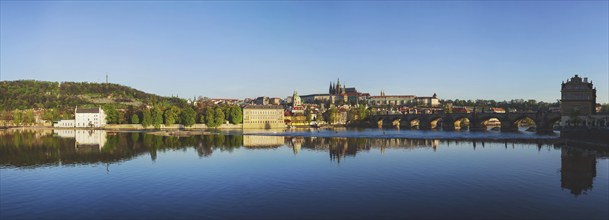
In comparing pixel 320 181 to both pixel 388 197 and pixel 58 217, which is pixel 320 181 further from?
pixel 58 217

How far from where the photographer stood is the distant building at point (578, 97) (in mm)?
96938

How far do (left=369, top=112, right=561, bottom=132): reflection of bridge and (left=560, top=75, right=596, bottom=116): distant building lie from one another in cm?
288

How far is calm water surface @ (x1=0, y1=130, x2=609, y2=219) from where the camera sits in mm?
23094

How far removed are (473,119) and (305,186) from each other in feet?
321

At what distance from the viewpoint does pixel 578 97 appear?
320 ft

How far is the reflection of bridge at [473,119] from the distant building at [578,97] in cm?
288

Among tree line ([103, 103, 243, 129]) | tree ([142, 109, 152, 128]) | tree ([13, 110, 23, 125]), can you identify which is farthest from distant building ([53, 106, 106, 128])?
tree ([142, 109, 152, 128])

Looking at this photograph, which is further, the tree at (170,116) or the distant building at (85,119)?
the distant building at (85,119)

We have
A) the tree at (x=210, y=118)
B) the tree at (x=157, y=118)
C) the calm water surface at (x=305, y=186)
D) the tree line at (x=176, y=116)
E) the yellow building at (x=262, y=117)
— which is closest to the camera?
the calm water surface at (x=305, y=186)

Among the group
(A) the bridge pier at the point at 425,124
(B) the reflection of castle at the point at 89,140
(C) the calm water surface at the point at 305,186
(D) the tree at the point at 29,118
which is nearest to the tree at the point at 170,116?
(B) the reflection of castle at the point at 89,140

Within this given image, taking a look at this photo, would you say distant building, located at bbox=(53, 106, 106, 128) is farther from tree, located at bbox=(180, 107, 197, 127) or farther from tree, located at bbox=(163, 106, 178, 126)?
tree, located at bbox=(180, 107, 197, 127)

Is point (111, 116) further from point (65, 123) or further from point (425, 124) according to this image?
point (425, 124)

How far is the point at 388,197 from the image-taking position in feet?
86.4

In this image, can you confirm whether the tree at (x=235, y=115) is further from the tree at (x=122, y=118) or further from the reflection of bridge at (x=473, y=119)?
the reflection of bridge at (x=473, y=119)
